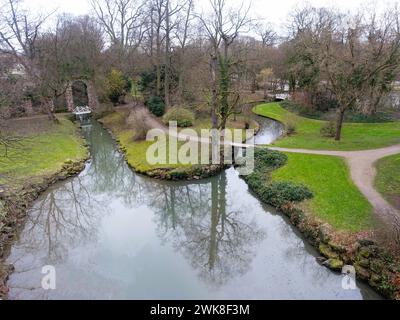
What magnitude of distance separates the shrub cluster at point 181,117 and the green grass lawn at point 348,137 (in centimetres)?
787

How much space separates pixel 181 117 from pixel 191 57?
885cm

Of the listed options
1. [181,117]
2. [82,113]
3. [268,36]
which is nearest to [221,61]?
[181,117]

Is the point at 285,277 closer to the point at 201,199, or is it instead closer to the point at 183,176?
the point at 201,199

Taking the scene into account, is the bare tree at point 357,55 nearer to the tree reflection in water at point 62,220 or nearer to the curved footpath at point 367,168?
the curved footpath at point 367,168

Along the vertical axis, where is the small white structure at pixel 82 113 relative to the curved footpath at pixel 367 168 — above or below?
above

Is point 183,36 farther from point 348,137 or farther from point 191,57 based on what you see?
point 348,137

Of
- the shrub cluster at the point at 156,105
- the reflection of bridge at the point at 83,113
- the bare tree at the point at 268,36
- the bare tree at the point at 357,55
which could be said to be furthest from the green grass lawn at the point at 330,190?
the bare tree at the point at 268,36

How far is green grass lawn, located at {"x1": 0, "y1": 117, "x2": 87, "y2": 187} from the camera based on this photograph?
1727cm

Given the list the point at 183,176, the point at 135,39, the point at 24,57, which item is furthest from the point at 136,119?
the point at 135,39

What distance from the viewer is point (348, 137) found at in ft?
79.0

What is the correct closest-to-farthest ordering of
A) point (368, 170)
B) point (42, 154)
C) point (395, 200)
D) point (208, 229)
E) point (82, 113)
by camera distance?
1. point (395, 200)
2. point (208, 229)
3. point (368, 170)
4. point (42, 154)
5. point (82, 113)

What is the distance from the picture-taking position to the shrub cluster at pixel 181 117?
27750mm

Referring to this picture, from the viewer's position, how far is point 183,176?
18984mm
